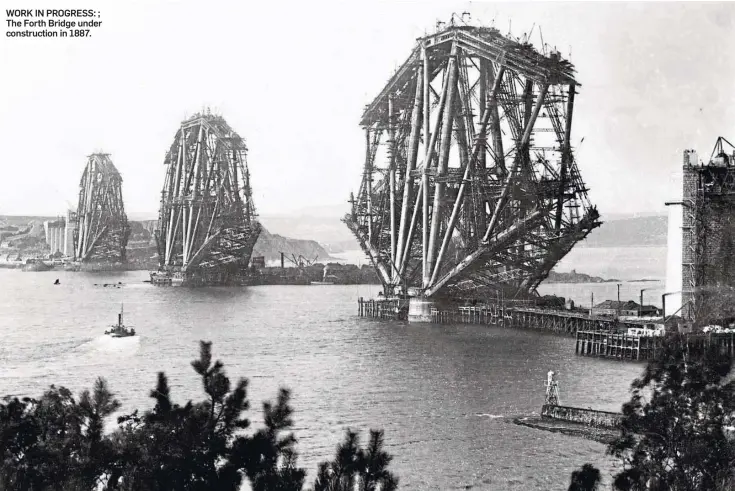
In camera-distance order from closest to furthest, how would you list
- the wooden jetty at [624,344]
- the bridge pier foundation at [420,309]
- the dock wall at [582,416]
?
the dock wall at [582,416] → the wooden jetty at [624,344] → the bridge pier foundation at [420,309]

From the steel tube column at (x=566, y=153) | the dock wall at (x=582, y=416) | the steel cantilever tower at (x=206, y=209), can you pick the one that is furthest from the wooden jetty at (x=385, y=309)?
the steel cantilever tower at (x=206, y=209)

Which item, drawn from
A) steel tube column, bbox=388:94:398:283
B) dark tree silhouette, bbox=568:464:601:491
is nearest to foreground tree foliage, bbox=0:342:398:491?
dark tree silhouette, bbox=568:464:601:491

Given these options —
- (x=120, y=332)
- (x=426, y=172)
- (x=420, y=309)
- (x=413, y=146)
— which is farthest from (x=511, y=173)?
(x=120, y=332)

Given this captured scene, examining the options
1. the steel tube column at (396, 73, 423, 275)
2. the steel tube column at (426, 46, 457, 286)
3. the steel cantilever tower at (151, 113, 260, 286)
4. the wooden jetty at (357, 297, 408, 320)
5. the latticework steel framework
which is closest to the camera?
the steel tube column at (426, 46, 457, 286)

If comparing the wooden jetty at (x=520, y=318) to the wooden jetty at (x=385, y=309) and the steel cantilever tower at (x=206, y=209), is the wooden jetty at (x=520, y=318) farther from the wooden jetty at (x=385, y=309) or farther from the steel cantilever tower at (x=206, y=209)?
the steel cantilever tower at (x=206, y=209)

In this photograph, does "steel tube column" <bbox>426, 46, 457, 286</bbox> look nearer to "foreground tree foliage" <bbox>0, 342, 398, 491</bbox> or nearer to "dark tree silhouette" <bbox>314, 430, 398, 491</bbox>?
"foreground tree foliage" <bbox>0, 342, 398, 491</bbox>
